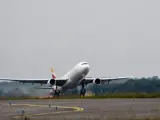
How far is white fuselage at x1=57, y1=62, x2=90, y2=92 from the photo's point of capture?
74.8 metres

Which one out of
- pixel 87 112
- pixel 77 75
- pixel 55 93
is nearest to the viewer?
pixel 87 112

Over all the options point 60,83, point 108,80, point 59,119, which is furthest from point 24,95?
point 59,119

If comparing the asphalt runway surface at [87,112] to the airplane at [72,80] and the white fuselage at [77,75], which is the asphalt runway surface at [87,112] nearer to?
the white fuselage at [77,75]

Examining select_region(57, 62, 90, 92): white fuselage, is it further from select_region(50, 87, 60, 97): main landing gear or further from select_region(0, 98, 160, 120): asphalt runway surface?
select_region(0, 98, 160, 120): asphalt runway surface

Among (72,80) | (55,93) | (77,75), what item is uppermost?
(77,75)

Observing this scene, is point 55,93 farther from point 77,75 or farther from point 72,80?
point 77,75

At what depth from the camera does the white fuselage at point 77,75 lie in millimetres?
74750

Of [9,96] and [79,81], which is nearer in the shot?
[9,96]

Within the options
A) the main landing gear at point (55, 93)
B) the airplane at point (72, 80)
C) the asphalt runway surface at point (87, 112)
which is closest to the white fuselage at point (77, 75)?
the airplane at point (72, 80)

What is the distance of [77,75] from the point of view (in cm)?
7550

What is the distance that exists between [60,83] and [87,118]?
194 feet

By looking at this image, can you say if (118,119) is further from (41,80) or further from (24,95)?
(41,80)

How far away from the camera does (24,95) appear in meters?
70.8

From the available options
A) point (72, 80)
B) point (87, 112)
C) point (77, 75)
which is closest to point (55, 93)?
point (72, 80)
